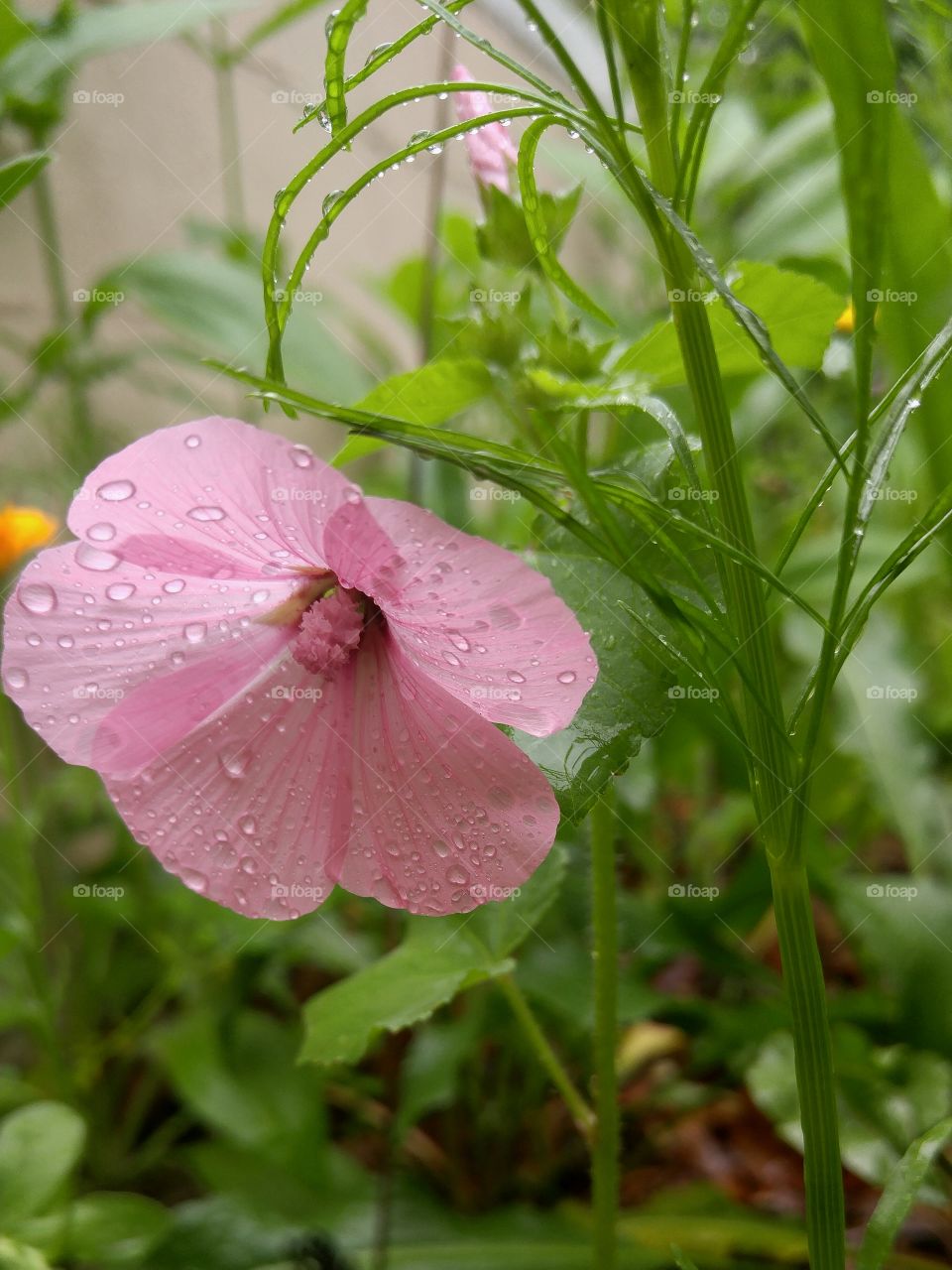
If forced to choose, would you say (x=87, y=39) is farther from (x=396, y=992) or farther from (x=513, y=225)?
(x=396, y=992)

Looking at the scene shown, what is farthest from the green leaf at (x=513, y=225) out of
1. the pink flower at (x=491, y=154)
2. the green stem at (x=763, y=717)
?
the green stem at (x=763, y=717)

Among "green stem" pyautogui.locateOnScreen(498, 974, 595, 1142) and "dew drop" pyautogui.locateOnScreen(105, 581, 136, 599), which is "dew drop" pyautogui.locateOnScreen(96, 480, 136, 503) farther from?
"green stem" pyautogui.locateOnScreen(498, 974, 595, 1142)

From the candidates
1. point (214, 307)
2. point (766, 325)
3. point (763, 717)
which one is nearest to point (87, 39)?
point (214, 307)

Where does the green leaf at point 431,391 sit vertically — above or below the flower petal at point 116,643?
above

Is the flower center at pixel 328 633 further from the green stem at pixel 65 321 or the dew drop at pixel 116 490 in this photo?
the green stem at pixel 65 321

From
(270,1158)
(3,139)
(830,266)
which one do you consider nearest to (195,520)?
(830,266)

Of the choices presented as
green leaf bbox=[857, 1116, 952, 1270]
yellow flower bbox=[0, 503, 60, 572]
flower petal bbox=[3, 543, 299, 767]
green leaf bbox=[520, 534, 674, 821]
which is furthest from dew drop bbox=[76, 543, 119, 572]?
yellow flower bbox=[0, 503, 60, 572]
